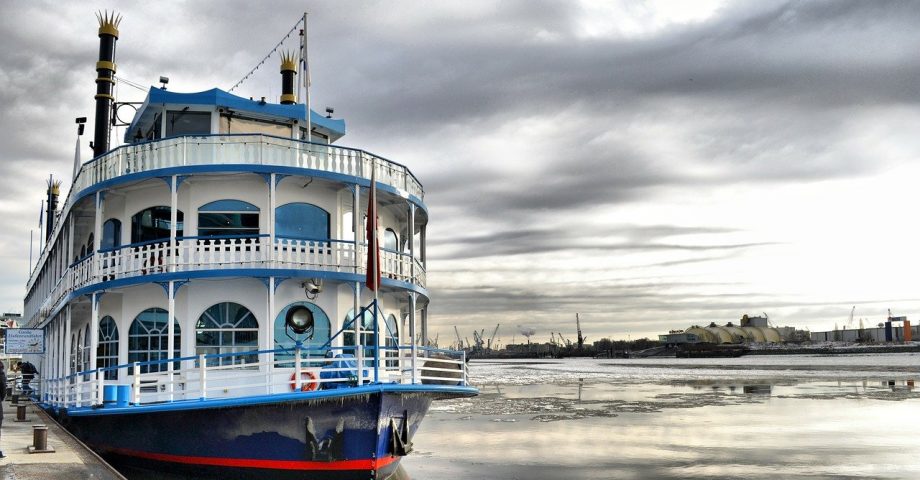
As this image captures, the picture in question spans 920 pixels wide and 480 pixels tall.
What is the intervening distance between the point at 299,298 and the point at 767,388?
42.6 metres

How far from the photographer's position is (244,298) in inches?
639

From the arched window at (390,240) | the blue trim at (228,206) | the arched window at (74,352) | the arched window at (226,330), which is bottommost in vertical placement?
the arched window at (74,352)

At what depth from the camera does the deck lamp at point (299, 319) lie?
16359mm

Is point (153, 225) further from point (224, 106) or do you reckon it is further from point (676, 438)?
point (676, 438)

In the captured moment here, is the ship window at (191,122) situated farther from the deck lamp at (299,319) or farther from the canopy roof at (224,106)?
the deck lamp at (299,319)

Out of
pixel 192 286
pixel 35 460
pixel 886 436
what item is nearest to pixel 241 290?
pixel 192 286

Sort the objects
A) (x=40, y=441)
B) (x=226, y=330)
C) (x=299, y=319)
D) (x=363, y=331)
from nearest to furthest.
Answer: (x=40, y=441) → (x=226, y=330) → (x=299, y=319) → (x=363, y=331)

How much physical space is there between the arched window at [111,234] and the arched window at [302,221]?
413 centimetres

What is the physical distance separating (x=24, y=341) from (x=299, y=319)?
1092cm

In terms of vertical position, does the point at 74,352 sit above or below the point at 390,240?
below

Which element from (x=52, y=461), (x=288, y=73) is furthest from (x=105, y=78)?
(x=52, y=461)

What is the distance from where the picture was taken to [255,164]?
15.9m

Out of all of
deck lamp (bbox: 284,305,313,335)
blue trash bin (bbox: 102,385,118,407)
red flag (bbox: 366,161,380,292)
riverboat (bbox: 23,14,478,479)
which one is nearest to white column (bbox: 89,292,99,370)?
riverboat (bbox: 23,14,478,479)

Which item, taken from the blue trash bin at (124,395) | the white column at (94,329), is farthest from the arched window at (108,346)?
the blue trash bin at (124,395)
